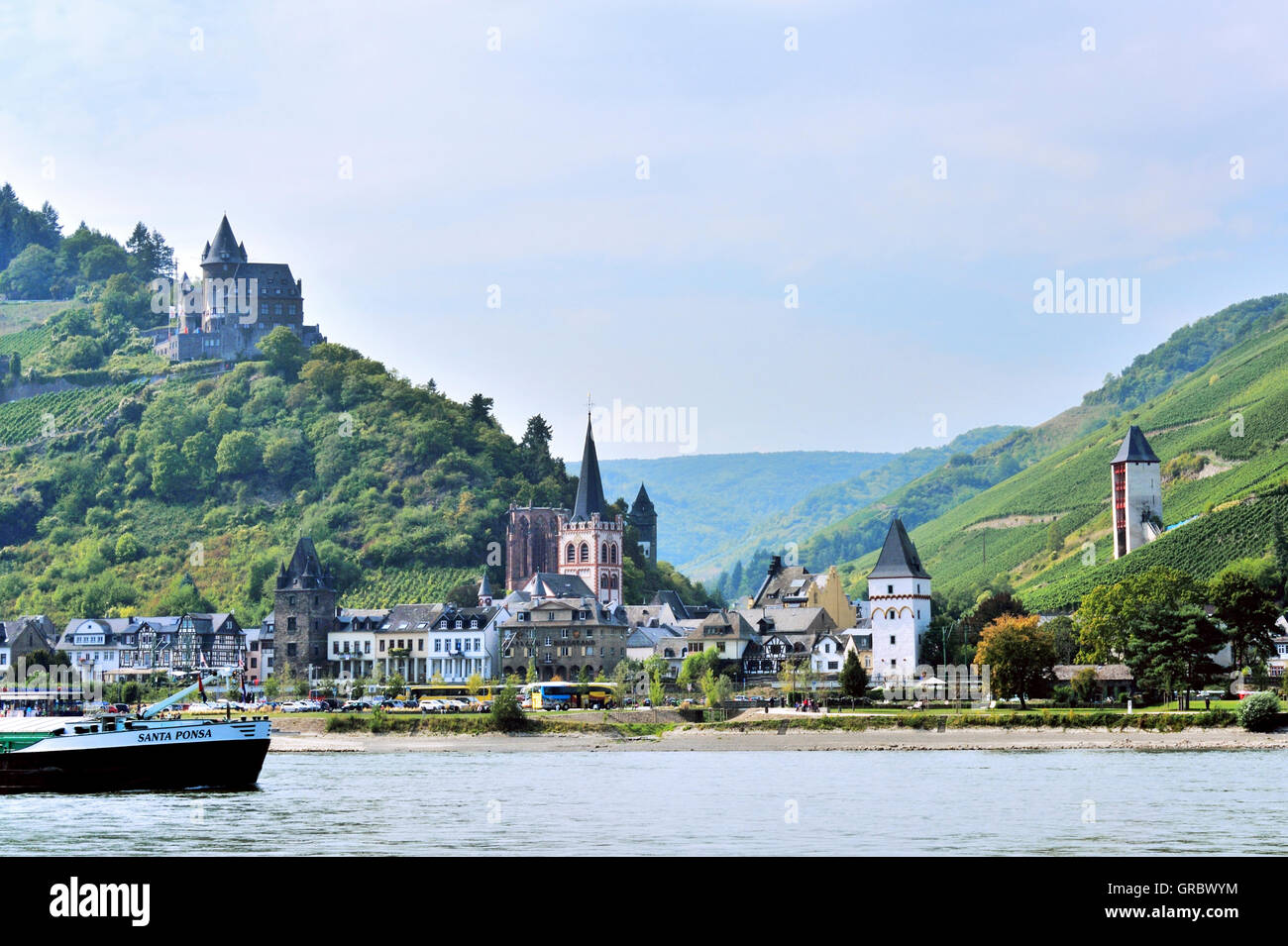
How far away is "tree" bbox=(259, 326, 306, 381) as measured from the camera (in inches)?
6806

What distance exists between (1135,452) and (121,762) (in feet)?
364

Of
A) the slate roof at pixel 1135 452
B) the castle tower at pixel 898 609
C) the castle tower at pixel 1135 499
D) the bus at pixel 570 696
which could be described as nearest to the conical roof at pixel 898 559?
the castle tower at pixel 898 609

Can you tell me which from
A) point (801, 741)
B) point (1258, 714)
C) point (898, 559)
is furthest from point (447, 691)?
point (1258, 714)

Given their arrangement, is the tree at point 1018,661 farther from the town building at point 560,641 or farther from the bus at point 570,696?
the town building at point 560,641

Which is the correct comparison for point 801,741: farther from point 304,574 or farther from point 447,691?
point 304,574

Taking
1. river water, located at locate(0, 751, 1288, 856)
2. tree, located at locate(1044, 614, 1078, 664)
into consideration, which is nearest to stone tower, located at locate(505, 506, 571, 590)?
tree, located at locate(1044, 614, 1078, 664)

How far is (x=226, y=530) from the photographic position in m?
152

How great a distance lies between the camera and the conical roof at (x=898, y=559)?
105750 millimetres

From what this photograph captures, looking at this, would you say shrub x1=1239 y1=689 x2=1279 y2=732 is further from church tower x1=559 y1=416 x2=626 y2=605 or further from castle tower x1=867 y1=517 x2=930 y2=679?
church tower x1=559 y1=416 x2=626 y2=605

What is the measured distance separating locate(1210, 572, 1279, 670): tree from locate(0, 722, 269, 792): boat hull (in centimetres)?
5330

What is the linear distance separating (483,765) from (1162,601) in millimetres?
37597
